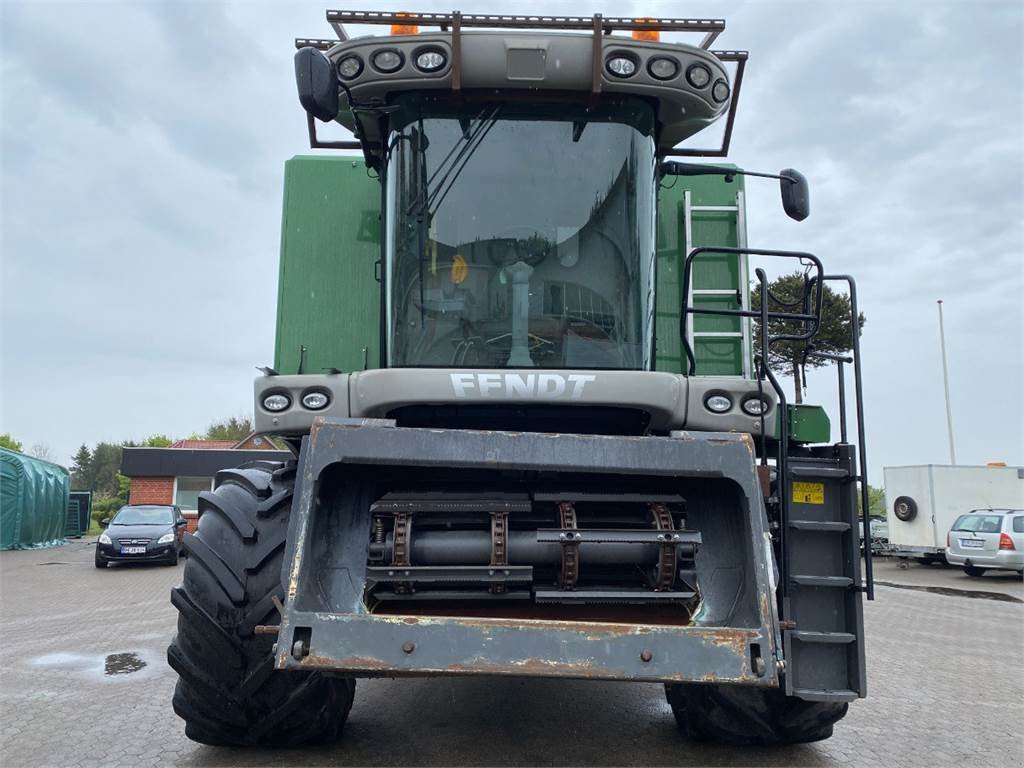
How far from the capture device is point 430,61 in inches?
154

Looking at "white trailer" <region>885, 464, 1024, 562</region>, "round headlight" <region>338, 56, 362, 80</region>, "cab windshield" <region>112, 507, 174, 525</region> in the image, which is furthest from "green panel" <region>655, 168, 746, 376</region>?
"white trailer" <region>885, 464, 1024, 562</region>

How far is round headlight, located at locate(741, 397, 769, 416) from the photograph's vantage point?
3.64 metres

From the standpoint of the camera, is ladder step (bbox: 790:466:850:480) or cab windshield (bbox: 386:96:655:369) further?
cab windshield (bbox: 386:96:655:369)

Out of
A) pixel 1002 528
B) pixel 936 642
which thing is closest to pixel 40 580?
pixel 936 642

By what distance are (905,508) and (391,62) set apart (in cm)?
1790

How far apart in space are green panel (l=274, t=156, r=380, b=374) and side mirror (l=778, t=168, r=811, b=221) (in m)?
2.21

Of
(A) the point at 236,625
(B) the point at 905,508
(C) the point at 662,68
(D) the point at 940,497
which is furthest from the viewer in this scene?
(B) the point at 905,508

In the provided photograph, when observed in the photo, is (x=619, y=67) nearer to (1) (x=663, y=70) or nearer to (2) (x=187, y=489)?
(1) (x=663, y=70)

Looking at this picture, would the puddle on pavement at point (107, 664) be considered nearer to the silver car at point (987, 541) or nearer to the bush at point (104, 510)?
the silver car at point (987, 541)

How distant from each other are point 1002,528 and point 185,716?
1652cm

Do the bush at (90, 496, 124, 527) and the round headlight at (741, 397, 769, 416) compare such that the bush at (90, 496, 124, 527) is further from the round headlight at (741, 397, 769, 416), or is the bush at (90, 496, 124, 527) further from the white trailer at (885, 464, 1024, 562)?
the round headlight at (741, 397, 769, 416)

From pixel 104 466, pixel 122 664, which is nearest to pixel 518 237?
pixel 122 664

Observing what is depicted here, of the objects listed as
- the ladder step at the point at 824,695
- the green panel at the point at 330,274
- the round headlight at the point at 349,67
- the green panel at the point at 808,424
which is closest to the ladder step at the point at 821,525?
the green panel at the point at 808,424

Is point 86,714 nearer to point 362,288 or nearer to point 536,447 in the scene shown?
point 362,288
